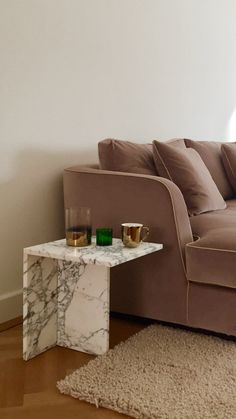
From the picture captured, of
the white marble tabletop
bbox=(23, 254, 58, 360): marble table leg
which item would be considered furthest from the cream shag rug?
the white marble tabletop

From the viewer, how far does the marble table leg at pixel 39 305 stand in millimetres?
1630

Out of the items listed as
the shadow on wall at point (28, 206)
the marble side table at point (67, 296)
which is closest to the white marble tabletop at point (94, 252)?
the marble side table at point (67, 296)

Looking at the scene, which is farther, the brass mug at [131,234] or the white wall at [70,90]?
the white wall at [70,90]

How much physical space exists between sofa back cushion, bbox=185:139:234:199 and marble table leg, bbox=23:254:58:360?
1.28m

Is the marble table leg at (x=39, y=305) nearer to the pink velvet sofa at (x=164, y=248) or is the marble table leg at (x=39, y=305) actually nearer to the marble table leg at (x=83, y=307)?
the marble table leg at (x=83, y=307)

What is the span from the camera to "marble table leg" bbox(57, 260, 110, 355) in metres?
1.66

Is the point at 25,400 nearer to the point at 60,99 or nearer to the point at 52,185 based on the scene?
the point at 52,185

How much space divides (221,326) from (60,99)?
1225 mm

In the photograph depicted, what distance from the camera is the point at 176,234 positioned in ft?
5.89

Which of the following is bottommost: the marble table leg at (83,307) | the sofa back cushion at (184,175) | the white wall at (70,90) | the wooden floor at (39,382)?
the wooden floor at (39,382)

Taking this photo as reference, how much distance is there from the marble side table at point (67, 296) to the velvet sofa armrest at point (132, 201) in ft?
0.35

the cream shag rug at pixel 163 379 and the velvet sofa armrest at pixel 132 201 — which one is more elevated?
the velvet sofa armrest at pixel 132 201

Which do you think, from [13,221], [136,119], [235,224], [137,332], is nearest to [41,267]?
[13,221]

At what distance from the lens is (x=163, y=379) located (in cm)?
147
